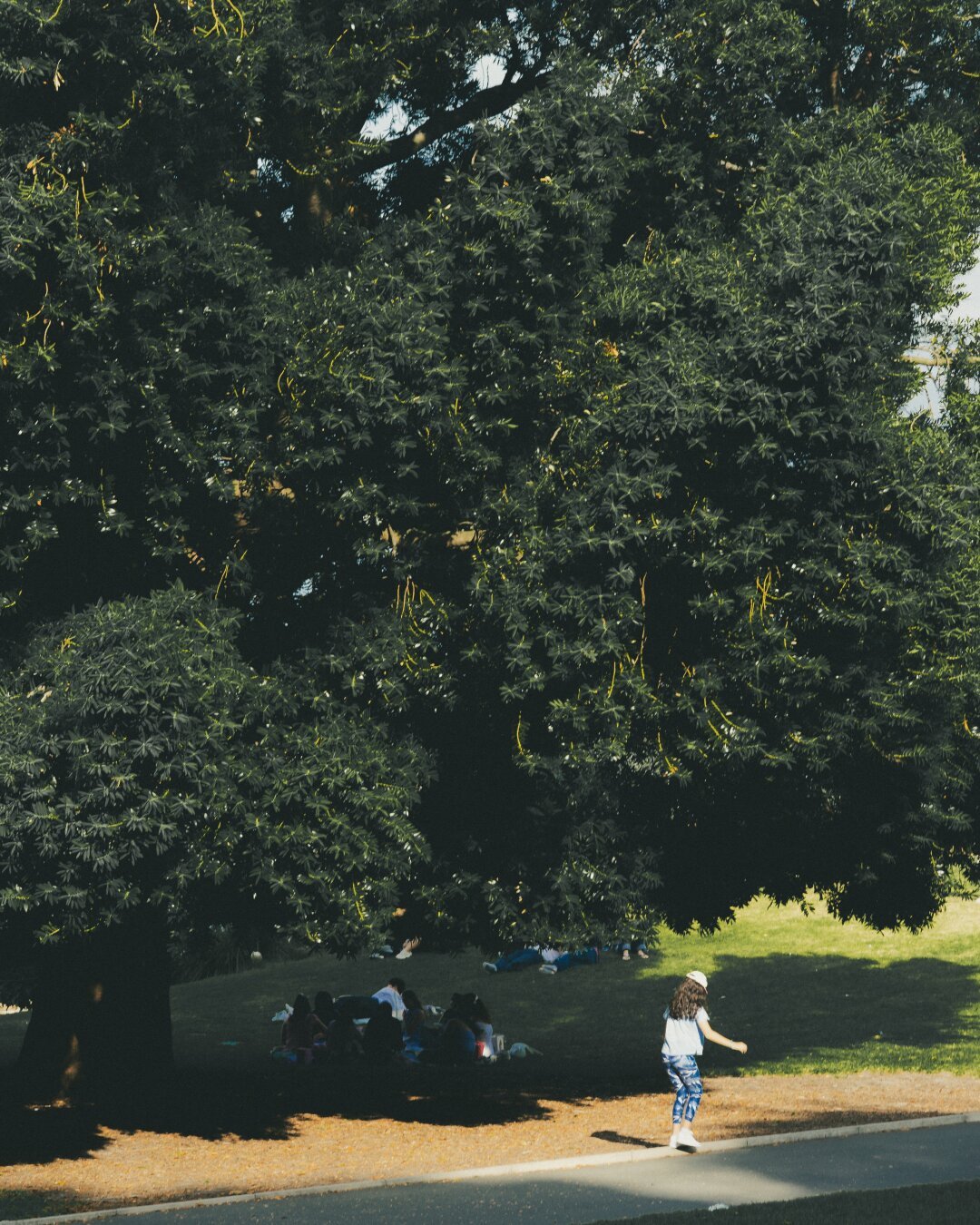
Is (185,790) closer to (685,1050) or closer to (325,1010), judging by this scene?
(685,1050)

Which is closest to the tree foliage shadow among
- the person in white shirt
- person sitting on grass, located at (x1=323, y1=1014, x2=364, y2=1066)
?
the person in white shirt

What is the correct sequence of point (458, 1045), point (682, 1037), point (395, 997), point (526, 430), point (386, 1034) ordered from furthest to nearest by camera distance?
point (395, 997), point (386, 1034), point (458, 1045), point (682, 1037), point (526, 430)

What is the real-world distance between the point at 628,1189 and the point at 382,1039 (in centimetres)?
1039

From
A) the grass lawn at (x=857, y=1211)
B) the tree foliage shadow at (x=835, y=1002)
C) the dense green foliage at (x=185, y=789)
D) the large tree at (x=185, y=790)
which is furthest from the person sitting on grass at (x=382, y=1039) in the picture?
the grass lawn at (x=857, y=1211)

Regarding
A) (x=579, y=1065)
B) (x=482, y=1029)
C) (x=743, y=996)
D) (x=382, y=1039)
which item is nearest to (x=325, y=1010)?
(x=382, y=1039)

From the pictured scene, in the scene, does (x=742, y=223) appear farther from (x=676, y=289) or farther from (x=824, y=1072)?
(x=824, y=1072)

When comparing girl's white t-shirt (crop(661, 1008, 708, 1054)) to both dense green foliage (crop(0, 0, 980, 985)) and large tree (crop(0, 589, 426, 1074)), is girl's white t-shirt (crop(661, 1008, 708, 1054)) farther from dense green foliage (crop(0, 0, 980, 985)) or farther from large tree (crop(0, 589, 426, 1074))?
large tree (crop(0, 589, 426, 1074))

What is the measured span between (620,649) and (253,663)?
359cm

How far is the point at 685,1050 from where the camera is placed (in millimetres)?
12969

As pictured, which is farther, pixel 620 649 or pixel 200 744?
pixel 620 649

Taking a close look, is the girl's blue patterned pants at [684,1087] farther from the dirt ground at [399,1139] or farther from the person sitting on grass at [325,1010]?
the person sitting on grass at [325,1010]

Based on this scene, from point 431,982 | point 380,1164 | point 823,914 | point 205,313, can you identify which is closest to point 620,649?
point 205,313

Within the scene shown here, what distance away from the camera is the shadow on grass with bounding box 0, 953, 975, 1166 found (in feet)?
50.1

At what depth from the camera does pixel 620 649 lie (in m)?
11.1
